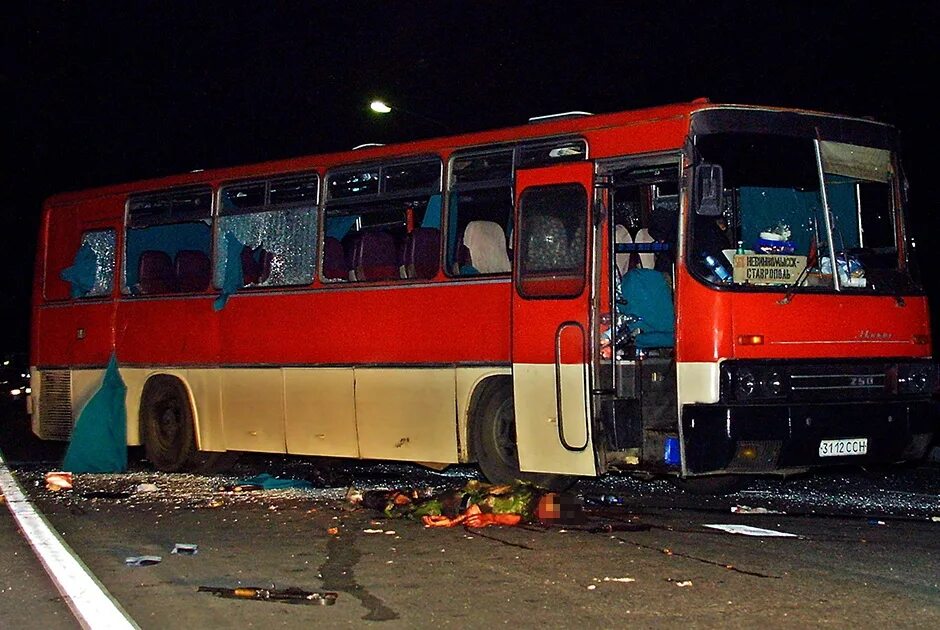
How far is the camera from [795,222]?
1145 centimetres

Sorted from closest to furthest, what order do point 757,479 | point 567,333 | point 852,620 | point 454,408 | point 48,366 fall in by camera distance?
point 852,620, point 567,333, point 454,408, point 757,479, point 48,366

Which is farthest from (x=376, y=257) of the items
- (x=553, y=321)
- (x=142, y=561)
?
(x=142, y=561)

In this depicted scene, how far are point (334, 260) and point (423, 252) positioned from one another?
1.44 metres

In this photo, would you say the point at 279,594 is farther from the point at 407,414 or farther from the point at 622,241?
the point at 407,414

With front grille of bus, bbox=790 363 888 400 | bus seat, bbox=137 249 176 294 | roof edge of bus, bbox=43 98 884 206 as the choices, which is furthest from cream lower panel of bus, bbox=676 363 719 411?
bus seat, bbox=137 249 176 294

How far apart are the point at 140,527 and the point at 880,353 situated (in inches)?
236

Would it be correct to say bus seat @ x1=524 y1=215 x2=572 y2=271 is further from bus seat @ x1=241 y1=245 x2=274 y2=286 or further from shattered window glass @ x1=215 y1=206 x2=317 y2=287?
bus seat @ x1=241 y1=245 x2=274 y2=286

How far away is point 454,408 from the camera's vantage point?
1296cm

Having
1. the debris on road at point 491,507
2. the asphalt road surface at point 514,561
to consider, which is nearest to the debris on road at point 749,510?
the asphalt road surface at point 514,561

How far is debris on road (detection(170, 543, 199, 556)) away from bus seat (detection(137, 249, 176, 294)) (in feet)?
23.0

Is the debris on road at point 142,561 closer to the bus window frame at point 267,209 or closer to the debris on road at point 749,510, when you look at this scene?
the debris on road at point 749,510

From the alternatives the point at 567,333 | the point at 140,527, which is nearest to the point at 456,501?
the point at 567,333

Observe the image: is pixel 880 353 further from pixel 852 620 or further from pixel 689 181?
pixel 852 620

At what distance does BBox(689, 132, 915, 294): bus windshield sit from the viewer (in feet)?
36.6
